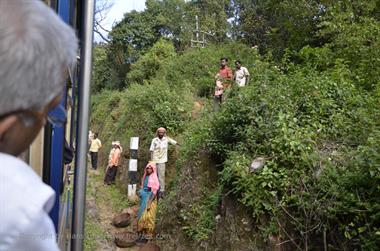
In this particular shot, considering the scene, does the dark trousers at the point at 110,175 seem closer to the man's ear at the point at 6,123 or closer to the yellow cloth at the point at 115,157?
the yellow cloth at the point at 115,157

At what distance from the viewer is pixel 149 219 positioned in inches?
284

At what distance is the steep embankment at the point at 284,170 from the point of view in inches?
167

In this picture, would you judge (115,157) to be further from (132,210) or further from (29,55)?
(29,55)

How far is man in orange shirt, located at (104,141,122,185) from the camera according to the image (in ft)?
33.2

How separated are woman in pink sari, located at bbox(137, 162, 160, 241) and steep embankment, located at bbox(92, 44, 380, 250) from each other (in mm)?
336

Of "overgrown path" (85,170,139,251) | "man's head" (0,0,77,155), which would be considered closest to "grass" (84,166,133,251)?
"overgrown path" (85,170,139,251)

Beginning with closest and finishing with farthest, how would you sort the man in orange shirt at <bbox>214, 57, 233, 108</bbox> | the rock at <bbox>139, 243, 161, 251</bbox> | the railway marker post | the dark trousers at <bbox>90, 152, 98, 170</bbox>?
the rock at <bbox>139, 243, 161, 251</bbox> < the man in orange shirt at <bbox>214, 57, 233, 108</bbox> < the railway marker post < the dark trousers at <bbox>90, 152, 98, 170</bbox>

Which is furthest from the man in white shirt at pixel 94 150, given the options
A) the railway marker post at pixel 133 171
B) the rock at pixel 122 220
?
the rock at pixel 122 220

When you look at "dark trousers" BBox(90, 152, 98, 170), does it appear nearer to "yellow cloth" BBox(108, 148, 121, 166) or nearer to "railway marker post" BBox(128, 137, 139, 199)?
"yellow cloth" BBox(108, 148, 121, 166)

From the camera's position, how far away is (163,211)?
7.57m

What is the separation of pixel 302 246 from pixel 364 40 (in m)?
4.84

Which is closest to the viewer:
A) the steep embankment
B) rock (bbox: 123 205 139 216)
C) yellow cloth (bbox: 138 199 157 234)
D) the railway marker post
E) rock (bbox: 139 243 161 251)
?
the steep embankment

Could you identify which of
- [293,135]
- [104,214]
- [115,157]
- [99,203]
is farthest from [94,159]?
[293,135]

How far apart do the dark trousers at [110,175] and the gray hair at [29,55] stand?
9.74 m
